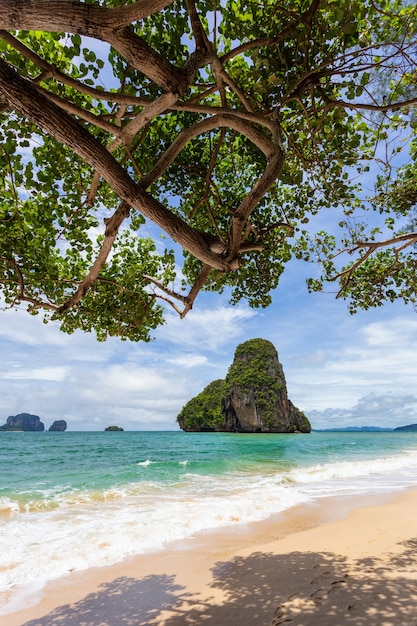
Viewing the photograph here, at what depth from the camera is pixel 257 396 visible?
8250cm

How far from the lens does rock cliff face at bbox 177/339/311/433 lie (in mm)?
82188

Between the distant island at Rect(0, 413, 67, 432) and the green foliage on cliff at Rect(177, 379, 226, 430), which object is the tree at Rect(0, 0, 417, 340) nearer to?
the green foliage on cliff at Rect(177, 379, 226, 430)

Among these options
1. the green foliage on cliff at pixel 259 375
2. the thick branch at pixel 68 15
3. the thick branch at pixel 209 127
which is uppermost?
the green foliage on cliff at pixel 259 375

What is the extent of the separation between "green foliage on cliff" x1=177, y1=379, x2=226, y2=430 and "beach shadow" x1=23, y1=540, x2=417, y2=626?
92.4 metres

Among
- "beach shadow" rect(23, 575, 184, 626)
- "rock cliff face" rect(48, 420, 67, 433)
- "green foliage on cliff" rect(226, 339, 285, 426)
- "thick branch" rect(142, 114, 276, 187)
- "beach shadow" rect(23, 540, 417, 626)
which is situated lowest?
"beach shadow" rect(23, 575, 184, 626)

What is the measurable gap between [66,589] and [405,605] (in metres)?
4.27

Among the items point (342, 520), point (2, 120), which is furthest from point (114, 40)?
point (342, 520)

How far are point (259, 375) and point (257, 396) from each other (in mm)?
4613

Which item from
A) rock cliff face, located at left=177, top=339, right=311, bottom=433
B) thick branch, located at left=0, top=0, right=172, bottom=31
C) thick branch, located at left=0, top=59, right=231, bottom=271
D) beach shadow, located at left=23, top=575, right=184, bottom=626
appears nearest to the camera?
thick branch, located at left=0, top=0, right=172, bottom=31

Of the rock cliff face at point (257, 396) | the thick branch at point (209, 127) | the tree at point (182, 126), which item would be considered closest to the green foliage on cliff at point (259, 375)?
the rock cliff face at point (257, 396)

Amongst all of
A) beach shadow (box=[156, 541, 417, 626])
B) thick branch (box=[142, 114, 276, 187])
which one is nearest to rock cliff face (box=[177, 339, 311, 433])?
beach shadow (box=[156, 541, 417, 626])

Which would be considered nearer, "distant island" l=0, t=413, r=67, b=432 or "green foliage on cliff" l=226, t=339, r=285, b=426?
"green foliage on cliff" l=226, t=339, r=285, b=426

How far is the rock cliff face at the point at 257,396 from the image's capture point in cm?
8219

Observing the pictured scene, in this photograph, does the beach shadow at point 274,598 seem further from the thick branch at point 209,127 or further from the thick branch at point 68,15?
the thick branch at point 68,15
